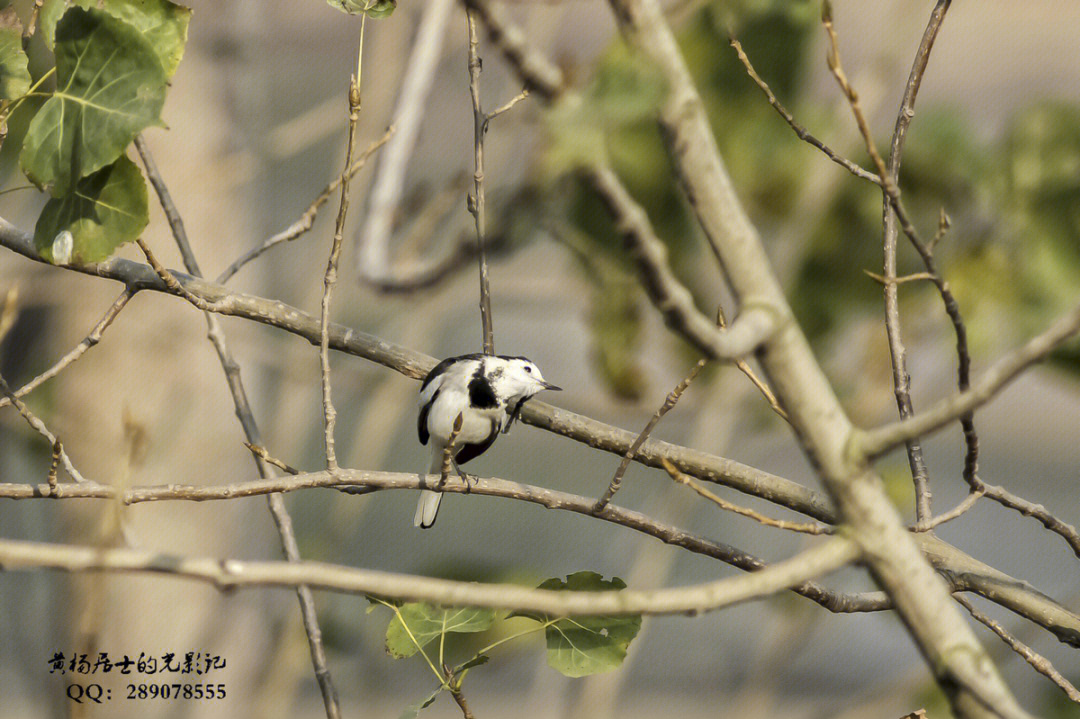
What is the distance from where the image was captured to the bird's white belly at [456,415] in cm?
101

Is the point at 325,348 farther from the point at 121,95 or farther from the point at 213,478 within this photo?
the point at 213,478

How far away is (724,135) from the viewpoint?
988mm

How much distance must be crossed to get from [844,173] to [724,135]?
18 centimetres

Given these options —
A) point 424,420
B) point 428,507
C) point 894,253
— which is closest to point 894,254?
point 894,253

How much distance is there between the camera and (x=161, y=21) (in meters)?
0.58

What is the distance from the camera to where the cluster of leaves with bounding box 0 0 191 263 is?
50 cm

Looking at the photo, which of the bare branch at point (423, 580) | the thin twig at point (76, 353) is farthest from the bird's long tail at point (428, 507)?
the bare branch at point (423, 580)

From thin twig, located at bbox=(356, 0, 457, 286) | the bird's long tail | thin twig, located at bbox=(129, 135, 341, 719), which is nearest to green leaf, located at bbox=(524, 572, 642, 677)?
thin twig, located at bbox=(129, 135, 341, 719)

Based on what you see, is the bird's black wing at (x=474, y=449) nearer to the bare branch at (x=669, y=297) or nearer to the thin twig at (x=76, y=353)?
the thin twig at (x=76, y=353)

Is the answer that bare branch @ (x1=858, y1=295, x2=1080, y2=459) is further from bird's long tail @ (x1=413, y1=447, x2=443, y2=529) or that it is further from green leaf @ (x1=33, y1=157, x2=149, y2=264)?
bird's long tail @ (x1=413, y1=447, x2=443, y2=529)

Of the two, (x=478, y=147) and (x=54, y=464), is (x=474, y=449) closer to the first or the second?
(x=478, y=147)

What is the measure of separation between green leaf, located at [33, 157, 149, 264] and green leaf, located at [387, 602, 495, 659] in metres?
0.29

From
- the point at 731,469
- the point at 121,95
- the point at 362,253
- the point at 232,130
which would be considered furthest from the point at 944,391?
the point at 232,130

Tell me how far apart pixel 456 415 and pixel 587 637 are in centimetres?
45
